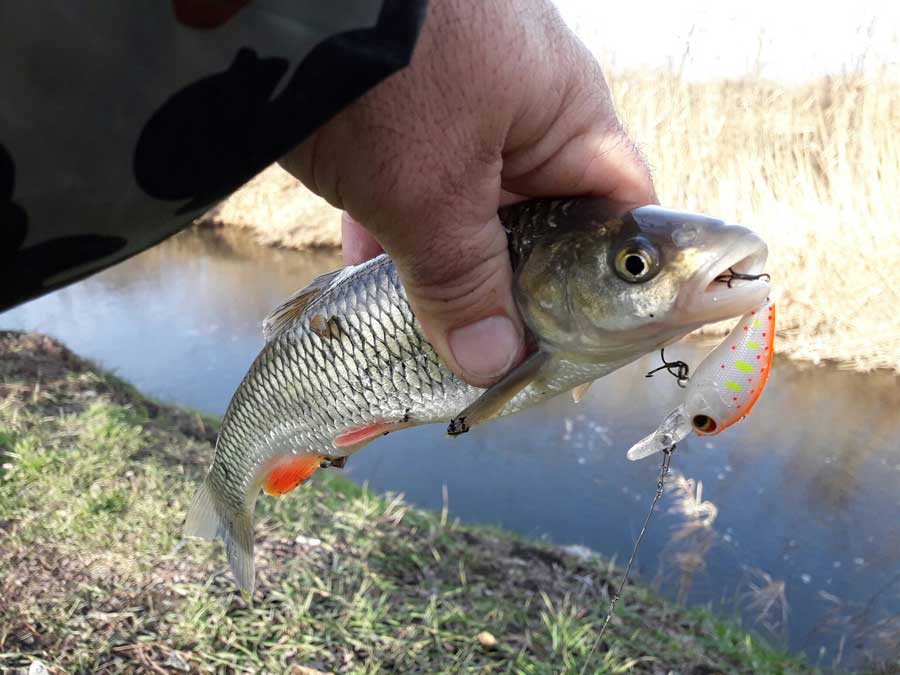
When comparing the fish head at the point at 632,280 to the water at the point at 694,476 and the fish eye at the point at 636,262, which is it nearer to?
the fish eye at the point at 636,262

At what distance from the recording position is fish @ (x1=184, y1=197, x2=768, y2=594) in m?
1.34

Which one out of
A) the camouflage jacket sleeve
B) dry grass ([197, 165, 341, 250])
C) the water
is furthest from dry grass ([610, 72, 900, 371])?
the camouflage jacket sleeve

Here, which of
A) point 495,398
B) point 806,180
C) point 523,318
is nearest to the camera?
point 495,398

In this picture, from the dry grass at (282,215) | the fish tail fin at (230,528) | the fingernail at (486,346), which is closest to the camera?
the fingernail at (486,346)

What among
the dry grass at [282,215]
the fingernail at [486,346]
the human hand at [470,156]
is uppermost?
the human hand at [470,156]

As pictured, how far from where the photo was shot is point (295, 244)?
42.1ft

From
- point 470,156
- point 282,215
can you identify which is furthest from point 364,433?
point 282,215

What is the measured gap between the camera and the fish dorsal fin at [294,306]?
6.13 feet

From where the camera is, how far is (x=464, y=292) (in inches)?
54.6

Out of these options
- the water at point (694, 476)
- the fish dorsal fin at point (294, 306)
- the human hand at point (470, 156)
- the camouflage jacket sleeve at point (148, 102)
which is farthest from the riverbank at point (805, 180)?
the camouflage jacket sleeve at point (148, 102)

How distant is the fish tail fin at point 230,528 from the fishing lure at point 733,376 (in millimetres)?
1432

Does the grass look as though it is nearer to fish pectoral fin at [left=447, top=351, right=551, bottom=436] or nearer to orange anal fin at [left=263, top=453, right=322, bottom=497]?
orange anal fin at [left=263, top=453, right=322, bottom=497]

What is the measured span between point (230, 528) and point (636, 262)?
1599 mm

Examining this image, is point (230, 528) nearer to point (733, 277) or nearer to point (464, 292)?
point (464, 292)
